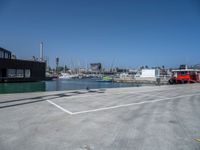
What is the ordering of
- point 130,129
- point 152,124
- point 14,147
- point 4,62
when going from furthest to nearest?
point 4,62, point 152,124, point 130,129, point 14,147

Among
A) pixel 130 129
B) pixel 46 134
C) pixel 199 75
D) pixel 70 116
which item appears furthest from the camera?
pixel 199 75

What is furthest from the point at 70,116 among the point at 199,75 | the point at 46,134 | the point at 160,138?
the point at 199,75

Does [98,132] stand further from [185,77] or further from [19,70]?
[185,77]

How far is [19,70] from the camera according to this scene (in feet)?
84.6

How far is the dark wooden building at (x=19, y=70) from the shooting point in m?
23.8

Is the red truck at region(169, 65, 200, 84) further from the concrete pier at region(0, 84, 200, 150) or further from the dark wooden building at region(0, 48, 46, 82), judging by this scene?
Result: the dark wooden building at region(0, 48, 46, 82)

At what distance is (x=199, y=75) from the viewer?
97.9 feet

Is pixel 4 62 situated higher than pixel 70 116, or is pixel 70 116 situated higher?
pixel 4 62

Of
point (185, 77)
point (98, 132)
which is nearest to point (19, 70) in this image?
point (98, 132)

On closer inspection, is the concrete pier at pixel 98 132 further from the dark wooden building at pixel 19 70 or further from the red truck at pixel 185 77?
the red truck at pixel 185 77

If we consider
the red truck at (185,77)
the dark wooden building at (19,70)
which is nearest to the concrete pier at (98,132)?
the dark wooden building at (19,70)

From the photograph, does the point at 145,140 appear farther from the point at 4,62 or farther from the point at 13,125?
the point at 4,62

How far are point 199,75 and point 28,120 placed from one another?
3300 cm

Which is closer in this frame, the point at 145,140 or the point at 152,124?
the point at 145,140
